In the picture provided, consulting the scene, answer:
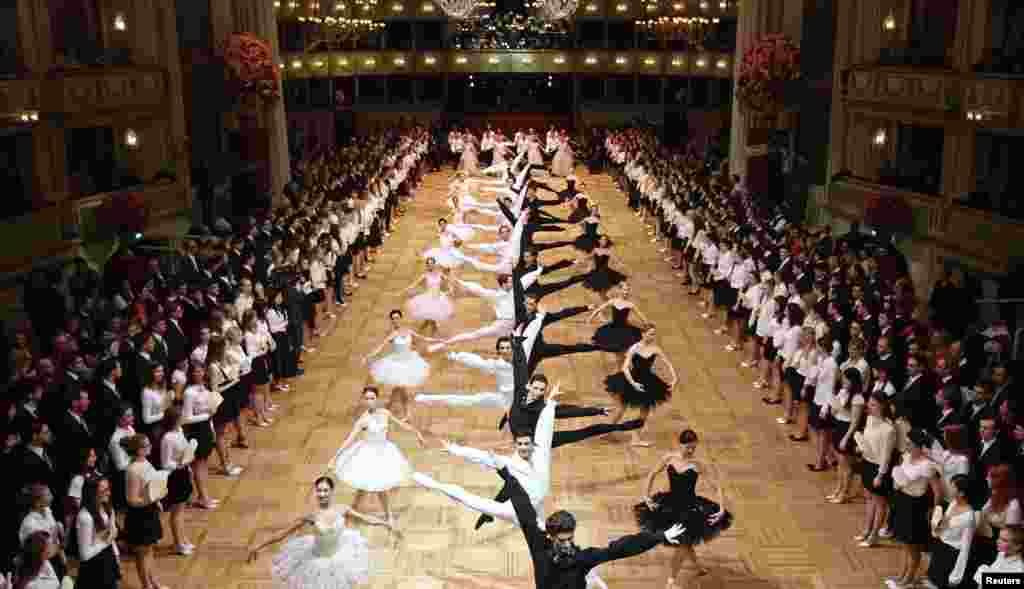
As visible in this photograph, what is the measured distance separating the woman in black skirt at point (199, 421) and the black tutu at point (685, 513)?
13.4 feet

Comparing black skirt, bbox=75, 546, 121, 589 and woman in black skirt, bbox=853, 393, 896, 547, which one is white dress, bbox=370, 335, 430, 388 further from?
woman in black skirt, bbox=853, 393, 896, 547

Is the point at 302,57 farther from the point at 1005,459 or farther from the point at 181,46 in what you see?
the point at 1005,459

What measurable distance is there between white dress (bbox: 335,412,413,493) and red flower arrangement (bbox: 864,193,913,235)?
437 inches

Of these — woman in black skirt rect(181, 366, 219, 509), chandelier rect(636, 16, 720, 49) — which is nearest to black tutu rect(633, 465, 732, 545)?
woman in black skirt rect(181, 366, 219, 509)

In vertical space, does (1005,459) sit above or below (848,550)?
above

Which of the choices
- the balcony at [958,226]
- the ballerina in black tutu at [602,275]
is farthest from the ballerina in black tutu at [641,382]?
the balcony at [958,226]

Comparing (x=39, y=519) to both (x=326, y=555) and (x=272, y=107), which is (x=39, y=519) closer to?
(x=326, y=555)

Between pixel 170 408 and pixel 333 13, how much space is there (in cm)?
2552

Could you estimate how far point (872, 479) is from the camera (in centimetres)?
824

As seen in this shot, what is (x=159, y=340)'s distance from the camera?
955 cm

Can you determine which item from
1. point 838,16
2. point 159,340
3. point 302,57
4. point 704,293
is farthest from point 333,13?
point 159,340

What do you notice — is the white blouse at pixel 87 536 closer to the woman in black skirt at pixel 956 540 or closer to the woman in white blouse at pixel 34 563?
the woman in white blouse at pixel 34 563

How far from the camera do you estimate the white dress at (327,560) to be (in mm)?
6574

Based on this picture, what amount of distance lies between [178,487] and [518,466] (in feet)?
10.2
